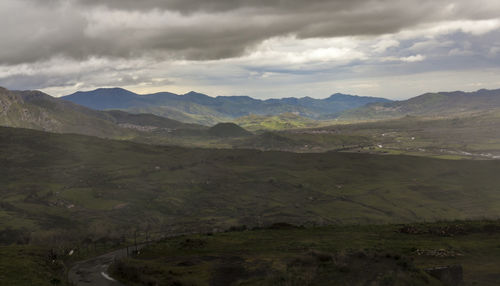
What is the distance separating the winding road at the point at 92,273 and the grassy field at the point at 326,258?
2.66 m

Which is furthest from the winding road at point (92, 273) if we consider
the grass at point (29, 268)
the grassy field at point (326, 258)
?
the grassy field at point (326, 258)

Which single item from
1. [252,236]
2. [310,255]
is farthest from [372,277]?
[252,236]

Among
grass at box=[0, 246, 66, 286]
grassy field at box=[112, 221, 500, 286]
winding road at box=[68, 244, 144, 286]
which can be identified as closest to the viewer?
grassy field at box=[112, 221, 500, 286]

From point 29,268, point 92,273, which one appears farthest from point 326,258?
point 29,268

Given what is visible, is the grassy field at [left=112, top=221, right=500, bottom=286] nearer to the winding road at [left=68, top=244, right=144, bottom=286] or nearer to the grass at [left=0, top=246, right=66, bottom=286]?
the winding road at [left=68, top=244, right=144, bottom=286]

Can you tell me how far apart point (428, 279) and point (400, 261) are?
838 cm

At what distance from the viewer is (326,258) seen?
2886 inches

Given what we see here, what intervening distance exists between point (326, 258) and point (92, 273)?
1928 inches

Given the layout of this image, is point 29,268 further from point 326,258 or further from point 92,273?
point 326,258

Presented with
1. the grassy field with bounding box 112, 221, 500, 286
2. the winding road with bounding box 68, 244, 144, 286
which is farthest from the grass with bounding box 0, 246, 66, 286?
the grassy field with bounding box 112, 221, 500, 286

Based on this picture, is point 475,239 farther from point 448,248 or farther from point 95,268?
point 95,268

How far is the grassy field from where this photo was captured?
61.4 m

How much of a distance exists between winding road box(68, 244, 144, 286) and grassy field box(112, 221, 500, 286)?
8.72ft

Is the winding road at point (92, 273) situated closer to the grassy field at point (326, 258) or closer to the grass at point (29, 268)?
the grass at point (29, 268)
